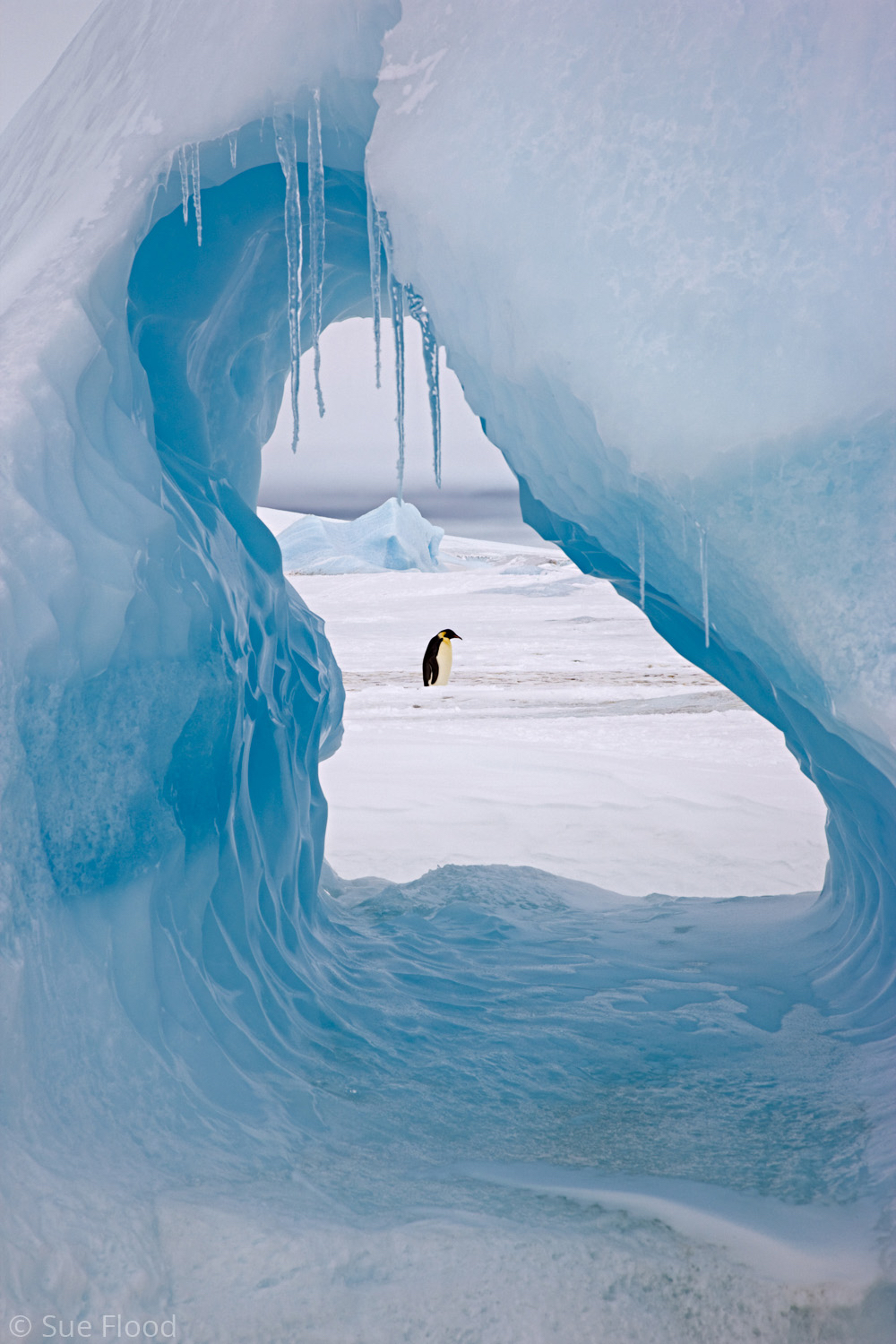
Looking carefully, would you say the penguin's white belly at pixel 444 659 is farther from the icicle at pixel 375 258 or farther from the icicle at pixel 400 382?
the icicle at pixel 375 258

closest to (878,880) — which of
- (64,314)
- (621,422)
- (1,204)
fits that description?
(621,422)

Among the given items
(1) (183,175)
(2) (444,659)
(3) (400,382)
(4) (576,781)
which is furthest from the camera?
(2) (444,659)

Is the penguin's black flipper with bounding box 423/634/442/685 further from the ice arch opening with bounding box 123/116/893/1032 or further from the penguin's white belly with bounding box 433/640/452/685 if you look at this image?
the ice arch opening with bounding box 123/116/893/1032

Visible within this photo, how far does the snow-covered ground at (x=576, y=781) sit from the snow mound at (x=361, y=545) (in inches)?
781

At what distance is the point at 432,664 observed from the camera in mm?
12477

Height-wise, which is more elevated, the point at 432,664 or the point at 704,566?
the point at 704,566

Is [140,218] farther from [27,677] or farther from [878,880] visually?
[878,880]

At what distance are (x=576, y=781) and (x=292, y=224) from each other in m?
5.14

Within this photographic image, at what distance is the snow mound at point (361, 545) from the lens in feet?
115

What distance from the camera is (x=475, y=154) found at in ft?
8.09

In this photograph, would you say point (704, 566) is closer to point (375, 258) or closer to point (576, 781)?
point (375, 258)

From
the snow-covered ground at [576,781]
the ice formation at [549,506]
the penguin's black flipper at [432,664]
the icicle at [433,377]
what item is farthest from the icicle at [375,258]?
the penguin's black flipper at [432,664]

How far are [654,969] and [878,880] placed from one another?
0.97 m

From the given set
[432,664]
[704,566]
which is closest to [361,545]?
[432,664]
